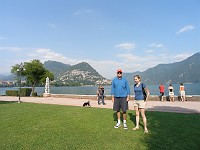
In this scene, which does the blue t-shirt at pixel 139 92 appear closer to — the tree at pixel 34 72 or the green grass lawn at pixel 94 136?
the green grass lawn at pixel 94 136

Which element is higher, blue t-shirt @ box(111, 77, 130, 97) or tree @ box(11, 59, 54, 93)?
tree @ box(11, 59, 54, 93)

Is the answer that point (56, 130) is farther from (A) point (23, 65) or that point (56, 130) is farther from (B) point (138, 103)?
(A) point (23, 65)

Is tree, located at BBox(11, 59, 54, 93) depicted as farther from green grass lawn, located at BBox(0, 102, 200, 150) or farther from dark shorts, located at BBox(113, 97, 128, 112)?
dark shorts, located at BBox(113, 97, 128, 112)

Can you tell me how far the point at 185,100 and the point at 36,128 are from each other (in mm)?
16600

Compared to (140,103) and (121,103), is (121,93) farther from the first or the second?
(140,103)

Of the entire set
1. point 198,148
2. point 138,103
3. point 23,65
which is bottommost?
point 198,148

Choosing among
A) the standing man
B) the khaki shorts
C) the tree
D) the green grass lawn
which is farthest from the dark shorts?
the tree

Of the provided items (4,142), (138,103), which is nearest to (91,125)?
(138,103)

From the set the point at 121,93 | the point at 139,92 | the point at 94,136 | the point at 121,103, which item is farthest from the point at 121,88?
the point at 94,136

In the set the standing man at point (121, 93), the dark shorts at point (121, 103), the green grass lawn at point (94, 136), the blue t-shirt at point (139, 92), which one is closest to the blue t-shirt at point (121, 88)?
the standing man at point (121, 93)

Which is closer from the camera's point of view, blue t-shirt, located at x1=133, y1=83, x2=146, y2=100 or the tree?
blue t-shirt, located at x1=133, y1=83, x2=146, y2=100

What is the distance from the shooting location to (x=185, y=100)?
2166 cm

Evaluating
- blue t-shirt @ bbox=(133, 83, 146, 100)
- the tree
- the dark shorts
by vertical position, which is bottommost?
the dark shorts

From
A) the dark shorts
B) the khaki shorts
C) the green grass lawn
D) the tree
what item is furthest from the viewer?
the tree
